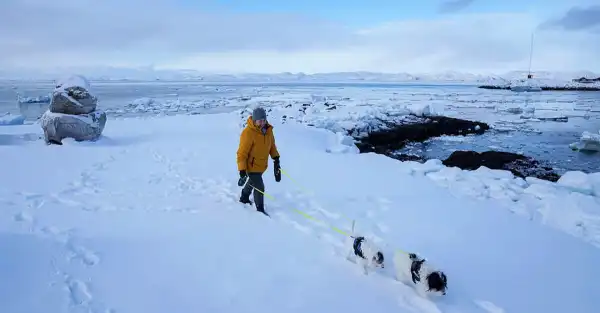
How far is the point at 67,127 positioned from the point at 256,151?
802 centimetres

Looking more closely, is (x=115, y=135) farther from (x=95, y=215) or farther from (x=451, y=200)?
(x=451, y=200)

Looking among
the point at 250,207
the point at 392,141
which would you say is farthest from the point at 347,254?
the point at 392,141

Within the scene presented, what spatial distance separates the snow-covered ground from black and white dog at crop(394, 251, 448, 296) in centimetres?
15

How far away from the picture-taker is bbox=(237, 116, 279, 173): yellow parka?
203 inches

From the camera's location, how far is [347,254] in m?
4.21

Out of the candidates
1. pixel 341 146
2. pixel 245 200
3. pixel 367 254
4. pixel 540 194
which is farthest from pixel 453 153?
pixel 367 254

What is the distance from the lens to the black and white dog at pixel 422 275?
3.26m

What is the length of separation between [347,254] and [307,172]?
13.3 feet

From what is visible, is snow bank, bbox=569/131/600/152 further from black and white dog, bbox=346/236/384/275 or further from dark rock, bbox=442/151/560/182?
black and white dog, bbox=346/236/384/275

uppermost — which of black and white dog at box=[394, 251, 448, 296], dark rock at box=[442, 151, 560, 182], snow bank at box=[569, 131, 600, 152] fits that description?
black and white dog at box=[394, 251, 448, 296]

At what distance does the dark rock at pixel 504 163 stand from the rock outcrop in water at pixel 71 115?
411 inches

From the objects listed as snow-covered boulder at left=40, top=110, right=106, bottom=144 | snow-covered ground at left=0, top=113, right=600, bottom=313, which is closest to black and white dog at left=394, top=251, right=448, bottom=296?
snow-covered ground at left=0, top=113, right=600, bottom=313

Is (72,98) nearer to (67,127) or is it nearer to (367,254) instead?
(67,127)

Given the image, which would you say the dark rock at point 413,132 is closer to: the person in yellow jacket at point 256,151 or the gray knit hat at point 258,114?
the person in yellow jacket at point 256,151
